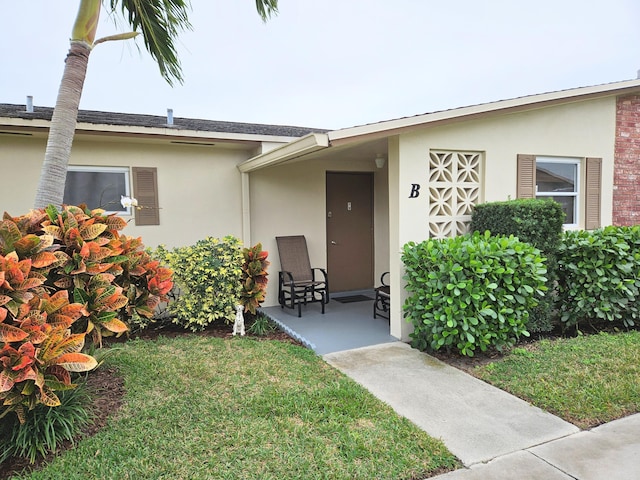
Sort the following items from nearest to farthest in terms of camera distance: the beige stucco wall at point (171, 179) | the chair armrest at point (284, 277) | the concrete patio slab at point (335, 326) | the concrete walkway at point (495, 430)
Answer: the concrete walkway at point (495, 430), the concrete patio slab at point (335, 326), the beige stucco wall at point (171, 179), the chair armrest at point (284, 277)

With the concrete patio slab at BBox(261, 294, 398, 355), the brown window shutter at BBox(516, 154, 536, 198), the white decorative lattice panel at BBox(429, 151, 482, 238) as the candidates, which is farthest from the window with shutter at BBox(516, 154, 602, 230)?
the concrete patio slab at BBox(261, 294, 398, 355)

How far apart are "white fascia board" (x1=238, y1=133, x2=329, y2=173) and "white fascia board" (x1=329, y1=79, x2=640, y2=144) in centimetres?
15

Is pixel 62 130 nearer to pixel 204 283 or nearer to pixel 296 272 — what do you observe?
pixel 204 283

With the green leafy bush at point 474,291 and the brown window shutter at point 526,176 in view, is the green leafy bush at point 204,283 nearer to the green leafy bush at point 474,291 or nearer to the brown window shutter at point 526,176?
the green leafy bush at point 474,291

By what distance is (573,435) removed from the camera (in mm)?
3391

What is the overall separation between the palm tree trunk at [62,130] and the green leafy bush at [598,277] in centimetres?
640

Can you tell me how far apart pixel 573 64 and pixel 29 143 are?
18499mm

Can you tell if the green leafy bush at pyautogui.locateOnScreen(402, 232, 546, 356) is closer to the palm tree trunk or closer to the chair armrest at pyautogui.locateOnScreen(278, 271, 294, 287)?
the chair armrest at pyautogui.locateOnScreen(278, 271, 294, 287)

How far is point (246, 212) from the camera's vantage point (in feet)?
25.1

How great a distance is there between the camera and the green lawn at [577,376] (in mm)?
3799

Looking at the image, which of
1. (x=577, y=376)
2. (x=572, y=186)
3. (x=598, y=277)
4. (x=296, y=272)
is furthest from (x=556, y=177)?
(x=296, y=272)

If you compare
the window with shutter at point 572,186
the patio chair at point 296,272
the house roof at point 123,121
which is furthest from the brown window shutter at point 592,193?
the house roof at point 123,121

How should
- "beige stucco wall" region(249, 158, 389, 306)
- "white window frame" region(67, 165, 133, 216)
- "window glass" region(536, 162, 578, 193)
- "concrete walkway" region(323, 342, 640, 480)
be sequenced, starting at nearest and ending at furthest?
"concrete walkway" region(323, 342, 640, 480)
"white window frame" region(67, 165, 133, 216)
"window glass" region(536, 162, 578, 193)
"beige stucco wall" region(249, 158, 389, 306)

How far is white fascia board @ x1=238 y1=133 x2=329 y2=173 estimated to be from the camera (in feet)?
16.4
